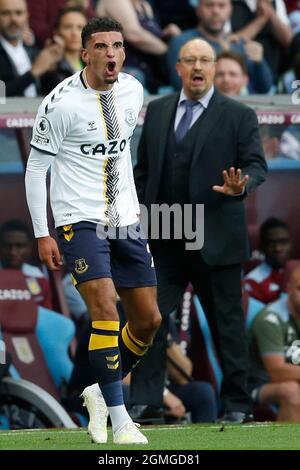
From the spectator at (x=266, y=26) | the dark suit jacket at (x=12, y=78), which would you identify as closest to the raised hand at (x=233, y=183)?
the dark suit jacket at (x=12, y=78)

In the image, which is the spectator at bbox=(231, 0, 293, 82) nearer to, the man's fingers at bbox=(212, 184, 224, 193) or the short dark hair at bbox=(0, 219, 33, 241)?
the short dark hair at bbox=(0, 219, 33, 241)

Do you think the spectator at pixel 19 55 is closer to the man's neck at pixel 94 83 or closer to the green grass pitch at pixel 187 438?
the green grass pitch at pixel 187 438

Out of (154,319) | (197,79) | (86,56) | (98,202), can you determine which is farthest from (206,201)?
(86,56)

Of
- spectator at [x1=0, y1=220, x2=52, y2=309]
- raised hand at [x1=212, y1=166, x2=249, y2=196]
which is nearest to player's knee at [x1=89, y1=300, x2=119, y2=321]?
raised hand at [x1=212, y1=166, x2=249, y2=196]

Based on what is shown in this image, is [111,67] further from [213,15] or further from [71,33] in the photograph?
[213,15]

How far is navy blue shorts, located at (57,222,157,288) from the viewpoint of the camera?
317 inches

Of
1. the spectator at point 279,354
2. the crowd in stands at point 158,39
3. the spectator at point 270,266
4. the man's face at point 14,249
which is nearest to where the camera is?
the spectator at point 279,354

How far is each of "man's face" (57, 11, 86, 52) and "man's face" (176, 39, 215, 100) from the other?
3014 millimetres

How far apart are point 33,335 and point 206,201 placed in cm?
196

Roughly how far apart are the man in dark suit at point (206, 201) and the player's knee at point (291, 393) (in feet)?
3.10

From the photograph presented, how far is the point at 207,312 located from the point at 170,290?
35cm

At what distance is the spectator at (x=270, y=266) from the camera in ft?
37.8
